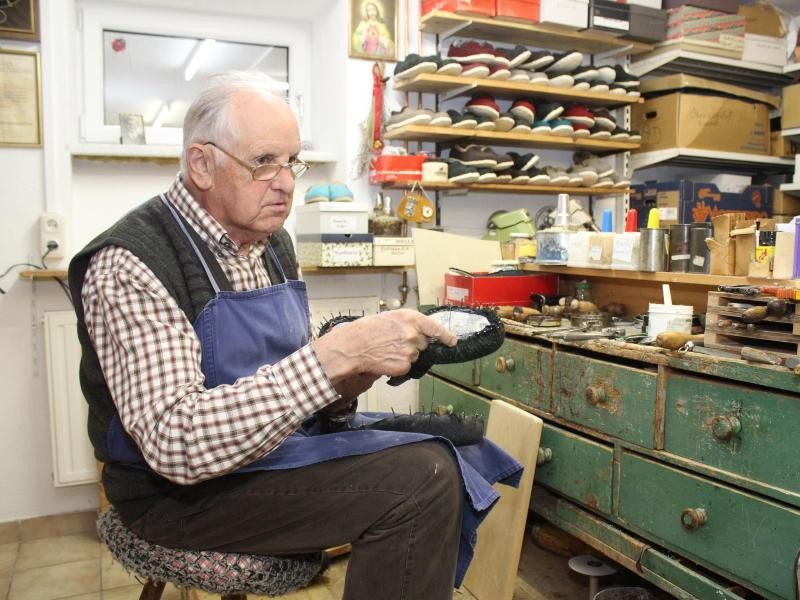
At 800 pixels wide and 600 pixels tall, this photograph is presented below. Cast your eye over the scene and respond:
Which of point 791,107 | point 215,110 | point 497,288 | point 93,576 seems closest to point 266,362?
point 215,110

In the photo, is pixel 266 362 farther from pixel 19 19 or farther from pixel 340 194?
pixel 19 19

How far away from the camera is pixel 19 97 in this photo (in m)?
2.46

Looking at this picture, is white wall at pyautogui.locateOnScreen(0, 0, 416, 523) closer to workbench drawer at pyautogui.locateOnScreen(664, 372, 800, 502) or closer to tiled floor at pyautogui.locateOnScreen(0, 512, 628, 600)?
tiled floor at pyautogui.locateOnScreen(0, 512, 628, 600)

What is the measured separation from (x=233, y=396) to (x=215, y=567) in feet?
1.10

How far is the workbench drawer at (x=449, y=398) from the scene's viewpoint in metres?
2.41

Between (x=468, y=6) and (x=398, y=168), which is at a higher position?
(x=468, y=6)

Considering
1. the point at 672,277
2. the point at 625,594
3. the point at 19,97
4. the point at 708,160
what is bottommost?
the point at 625,594

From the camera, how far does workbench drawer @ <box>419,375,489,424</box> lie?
7.92 feet

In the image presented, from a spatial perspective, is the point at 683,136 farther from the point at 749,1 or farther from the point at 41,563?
the point at 41,563

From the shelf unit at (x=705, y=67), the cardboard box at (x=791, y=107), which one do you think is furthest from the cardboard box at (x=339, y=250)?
the cardboard box at (x=791, y=107)

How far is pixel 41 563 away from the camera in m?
2.46

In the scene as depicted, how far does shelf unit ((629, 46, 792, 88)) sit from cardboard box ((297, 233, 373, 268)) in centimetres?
163

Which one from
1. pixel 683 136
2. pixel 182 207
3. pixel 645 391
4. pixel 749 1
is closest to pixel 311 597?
pixel 645 391

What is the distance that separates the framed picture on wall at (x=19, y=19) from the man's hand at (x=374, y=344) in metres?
2.06
